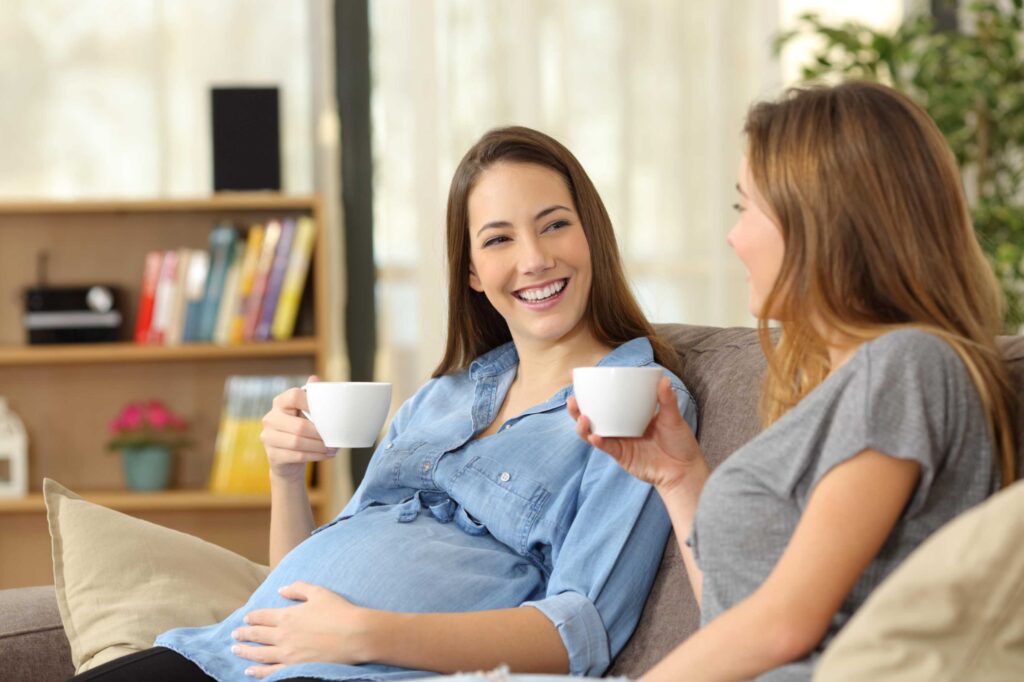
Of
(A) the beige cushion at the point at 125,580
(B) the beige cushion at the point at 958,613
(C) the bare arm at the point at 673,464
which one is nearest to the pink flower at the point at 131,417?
(A) the beige cushion at the point at 125,580

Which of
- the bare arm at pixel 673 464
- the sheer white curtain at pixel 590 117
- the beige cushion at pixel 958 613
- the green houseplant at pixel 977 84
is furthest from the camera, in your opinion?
the sheer white curtain at pixel 590 117

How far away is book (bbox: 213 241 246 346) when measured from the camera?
11.8 feet

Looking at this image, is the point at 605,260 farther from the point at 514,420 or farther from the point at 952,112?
the point at 952,112

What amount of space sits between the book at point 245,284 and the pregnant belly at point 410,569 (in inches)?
79.2

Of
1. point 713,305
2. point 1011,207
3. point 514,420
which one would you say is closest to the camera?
point 514,420

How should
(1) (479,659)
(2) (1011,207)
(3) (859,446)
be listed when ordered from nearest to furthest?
(3) (859,446)
(1) (479,659)
(2) (1011,207)

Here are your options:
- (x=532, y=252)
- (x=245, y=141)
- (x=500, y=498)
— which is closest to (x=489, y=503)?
(x=500, y=498)

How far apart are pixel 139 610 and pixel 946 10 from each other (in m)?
3.37

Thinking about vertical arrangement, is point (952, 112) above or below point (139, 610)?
above

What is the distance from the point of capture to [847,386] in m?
1.14

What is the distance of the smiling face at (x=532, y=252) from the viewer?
5.80ft

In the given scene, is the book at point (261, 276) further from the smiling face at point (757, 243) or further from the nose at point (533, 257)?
the smiling face at point (757, 243)

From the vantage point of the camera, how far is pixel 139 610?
5.92ft

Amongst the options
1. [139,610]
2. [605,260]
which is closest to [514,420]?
[605,260]
